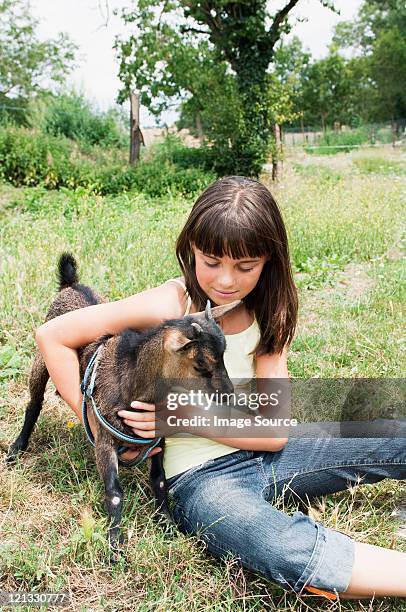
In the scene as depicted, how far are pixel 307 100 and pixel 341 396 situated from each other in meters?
45.5

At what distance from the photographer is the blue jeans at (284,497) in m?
2.02

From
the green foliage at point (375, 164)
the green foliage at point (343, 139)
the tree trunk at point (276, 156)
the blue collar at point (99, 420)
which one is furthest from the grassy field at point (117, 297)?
the green foliage at point (343, 139)

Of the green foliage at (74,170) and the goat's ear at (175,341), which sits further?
the green foliage at (74,170)

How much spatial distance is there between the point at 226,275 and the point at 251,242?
0.16m

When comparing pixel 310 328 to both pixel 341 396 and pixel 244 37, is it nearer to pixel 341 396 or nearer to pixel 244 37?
pixel 341 396

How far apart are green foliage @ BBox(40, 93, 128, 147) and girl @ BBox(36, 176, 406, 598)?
44.8ft

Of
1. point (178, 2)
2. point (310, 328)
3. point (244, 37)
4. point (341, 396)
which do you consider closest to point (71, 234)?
point (310, 328)

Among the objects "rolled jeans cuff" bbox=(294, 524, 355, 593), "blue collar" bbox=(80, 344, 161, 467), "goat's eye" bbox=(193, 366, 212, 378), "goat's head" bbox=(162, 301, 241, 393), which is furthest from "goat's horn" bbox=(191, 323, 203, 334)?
"rolled jeans cuff" bbox=(294, 524, 355, 593)

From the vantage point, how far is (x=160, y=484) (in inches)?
96.5

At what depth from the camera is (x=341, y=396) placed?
360 centimetres

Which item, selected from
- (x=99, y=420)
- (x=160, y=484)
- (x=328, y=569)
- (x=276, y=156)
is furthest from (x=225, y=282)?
(x=276, y=156)

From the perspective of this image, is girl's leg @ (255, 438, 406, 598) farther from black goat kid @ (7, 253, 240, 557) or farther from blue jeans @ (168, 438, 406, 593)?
black goat kid @ (7, 253, 240, 557)

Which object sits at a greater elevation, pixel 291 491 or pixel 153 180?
pixel 153 180

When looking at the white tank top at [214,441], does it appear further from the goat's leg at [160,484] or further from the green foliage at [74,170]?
the green foliage at [74,170]
